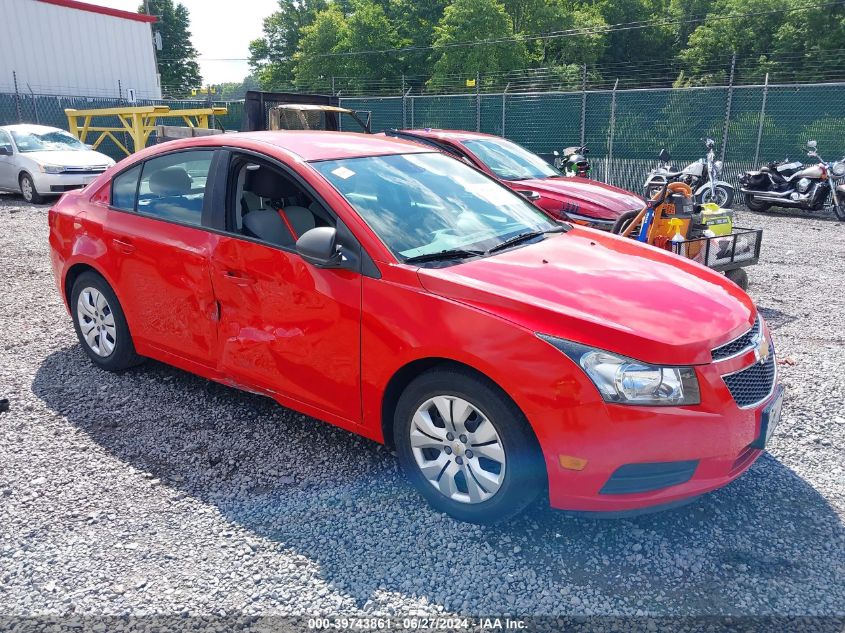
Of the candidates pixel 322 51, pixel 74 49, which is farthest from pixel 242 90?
pixel 74 49

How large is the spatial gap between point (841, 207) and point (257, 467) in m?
12.4

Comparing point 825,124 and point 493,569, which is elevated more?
point 825,124

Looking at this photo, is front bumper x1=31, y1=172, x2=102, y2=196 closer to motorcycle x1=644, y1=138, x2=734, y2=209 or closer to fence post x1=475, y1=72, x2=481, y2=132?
fence post x1=475, y1=72, x2=481, y2=132

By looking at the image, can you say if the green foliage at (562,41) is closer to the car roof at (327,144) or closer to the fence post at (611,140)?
the fence post at (611,140)

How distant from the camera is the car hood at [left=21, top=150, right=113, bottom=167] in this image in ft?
43.3

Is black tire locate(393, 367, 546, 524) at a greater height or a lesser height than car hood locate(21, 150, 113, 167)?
lesser

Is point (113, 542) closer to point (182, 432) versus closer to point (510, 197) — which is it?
point (182, 432)

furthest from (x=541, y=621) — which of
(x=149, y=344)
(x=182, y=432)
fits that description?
(x=149, y=344)

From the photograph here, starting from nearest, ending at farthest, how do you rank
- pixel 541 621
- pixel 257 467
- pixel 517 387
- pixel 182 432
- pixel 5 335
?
pixel 541 621 < pixel 517 387 < pixel 257 467 < pixel 182 432 < pixel 5 335

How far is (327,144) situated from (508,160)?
16.9 ft

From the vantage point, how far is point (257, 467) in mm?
3656

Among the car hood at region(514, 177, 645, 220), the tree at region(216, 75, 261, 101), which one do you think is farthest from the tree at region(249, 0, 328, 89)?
the car hood at region(514, 177, 645, 220)

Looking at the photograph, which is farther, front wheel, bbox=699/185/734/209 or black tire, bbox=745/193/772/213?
black tire, bbox=745/193/772/213

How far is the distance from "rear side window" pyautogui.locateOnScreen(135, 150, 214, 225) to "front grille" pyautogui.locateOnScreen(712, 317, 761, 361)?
2.79 metres
